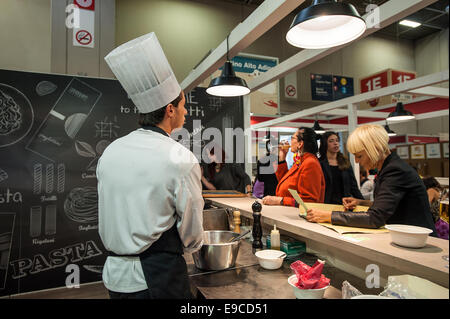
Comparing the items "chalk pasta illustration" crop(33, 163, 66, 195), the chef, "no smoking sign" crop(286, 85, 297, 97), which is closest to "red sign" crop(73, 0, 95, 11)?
"chalk pasta illustration" crop(33, 163, 66, 195)

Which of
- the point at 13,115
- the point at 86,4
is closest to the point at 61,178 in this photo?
the point at 13,115

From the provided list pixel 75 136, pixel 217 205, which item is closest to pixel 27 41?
pixel 75 136

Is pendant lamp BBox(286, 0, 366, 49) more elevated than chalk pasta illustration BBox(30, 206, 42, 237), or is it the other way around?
pendant lamp BBox(286, 0, 366, 49)

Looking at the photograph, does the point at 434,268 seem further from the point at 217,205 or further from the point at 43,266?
the point at 43,266

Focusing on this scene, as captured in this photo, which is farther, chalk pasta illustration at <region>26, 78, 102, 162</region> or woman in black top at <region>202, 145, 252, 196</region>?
woman in black top at <region>202, 145, 252, 196</region>

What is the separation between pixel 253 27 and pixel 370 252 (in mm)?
1545

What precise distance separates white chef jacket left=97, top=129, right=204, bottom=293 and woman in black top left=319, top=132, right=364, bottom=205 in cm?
244

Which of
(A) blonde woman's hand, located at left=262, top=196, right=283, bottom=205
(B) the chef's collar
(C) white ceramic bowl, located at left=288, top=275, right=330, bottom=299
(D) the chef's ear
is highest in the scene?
(D) the chef's ear

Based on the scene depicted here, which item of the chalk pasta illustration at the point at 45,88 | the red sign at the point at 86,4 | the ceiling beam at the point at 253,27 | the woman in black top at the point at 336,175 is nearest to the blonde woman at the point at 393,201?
the ceiling beam at the point at 253,27

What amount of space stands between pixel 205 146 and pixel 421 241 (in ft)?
9.32

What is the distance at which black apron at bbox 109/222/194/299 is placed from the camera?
1167 millimetres

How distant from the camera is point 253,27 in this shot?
1919 millimetres

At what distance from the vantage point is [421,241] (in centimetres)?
113

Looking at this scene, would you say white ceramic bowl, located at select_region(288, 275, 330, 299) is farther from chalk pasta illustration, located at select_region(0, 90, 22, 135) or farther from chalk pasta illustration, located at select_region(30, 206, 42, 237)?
chalk pasta illustration, located at select_region(0, 90, 22, 135)
